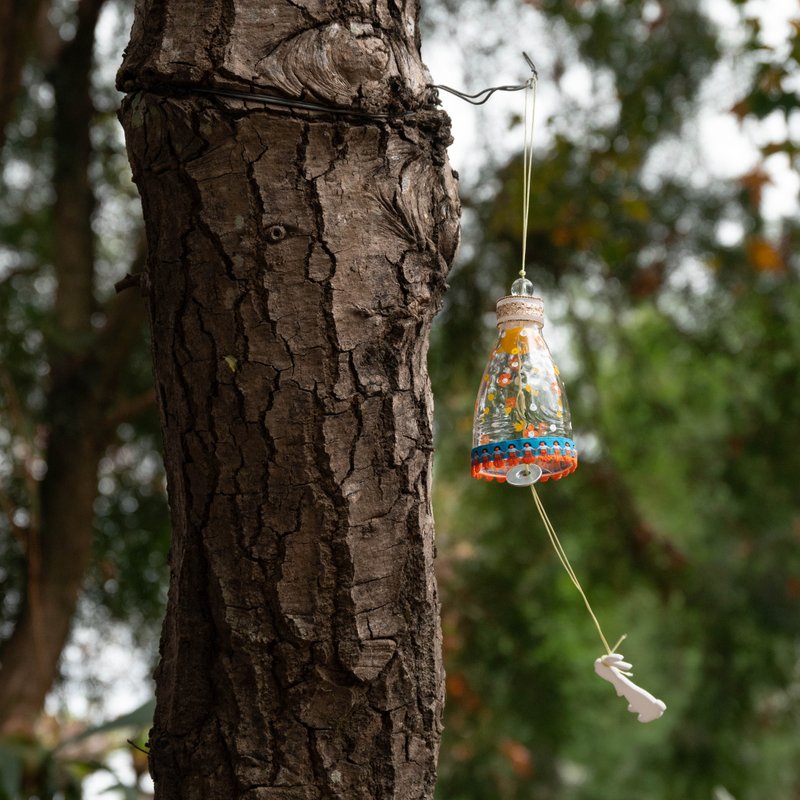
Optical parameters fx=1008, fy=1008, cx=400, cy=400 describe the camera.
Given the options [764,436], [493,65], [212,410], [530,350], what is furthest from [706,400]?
[212,410]

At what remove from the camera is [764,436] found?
4.52 m

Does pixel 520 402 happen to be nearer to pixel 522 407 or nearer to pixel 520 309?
pixel 522 407

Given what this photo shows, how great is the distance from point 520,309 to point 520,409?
0.14m

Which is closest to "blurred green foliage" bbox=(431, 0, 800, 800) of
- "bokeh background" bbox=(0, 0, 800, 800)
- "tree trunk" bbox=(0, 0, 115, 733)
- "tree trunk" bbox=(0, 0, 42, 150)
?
"bokeh background" bbox=(0, 0, 800, 800)

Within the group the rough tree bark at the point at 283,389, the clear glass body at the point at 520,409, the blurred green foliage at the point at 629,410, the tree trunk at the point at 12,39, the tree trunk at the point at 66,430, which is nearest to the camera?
the rough tree bark at the point at 283,389

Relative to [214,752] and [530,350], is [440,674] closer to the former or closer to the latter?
[214,752]

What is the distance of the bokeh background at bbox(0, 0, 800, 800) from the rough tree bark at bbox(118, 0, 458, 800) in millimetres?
2151

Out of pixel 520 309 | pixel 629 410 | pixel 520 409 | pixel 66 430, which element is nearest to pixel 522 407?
pixel 520 409

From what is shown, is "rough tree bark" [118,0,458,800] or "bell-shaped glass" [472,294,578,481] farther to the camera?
"bell-shaped glass" [472,294,578,481]

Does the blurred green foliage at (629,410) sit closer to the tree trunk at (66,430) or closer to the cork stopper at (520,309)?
the tree trunk at (66,430)

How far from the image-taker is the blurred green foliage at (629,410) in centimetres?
404

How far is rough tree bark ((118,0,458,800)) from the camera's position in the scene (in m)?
1.07

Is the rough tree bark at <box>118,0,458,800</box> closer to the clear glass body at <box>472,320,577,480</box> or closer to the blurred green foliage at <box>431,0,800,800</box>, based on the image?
the clear glass body at <box>472,320,577,480</box>

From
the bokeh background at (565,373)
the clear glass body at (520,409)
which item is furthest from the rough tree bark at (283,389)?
the bokeh background at (565,373)
